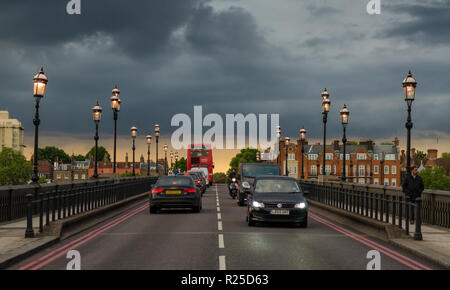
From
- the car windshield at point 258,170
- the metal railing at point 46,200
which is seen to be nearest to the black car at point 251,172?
the car windshield at point 258,170

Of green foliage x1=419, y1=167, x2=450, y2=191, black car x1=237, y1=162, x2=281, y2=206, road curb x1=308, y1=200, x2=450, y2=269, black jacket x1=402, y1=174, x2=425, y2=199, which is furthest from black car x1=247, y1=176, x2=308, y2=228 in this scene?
green foliage x1=419, y1=167, x2=450, y2=191

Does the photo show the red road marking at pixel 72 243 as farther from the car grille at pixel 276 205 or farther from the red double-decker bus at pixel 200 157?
the red double-decker bus at pixel 200 157

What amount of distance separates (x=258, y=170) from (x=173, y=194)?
23.0 feet

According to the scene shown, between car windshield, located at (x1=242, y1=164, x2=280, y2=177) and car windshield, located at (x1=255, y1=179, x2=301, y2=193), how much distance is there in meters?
10.0

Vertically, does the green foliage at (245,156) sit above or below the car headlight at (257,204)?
above

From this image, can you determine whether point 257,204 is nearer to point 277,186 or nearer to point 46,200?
point 277,186

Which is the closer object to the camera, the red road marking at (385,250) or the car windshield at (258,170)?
the red road marking at (385,250)

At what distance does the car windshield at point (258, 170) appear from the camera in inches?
1158

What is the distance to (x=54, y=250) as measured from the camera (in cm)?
1245

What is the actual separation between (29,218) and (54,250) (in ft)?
5.04

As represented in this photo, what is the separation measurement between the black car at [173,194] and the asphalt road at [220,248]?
4427 mm

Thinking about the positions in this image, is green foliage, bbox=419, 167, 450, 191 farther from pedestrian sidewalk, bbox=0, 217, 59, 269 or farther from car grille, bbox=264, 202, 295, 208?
pedestrian sidewalk, bbox=0, 217, 59, 269

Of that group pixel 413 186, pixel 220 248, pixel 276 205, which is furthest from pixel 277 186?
pixel 220 248
